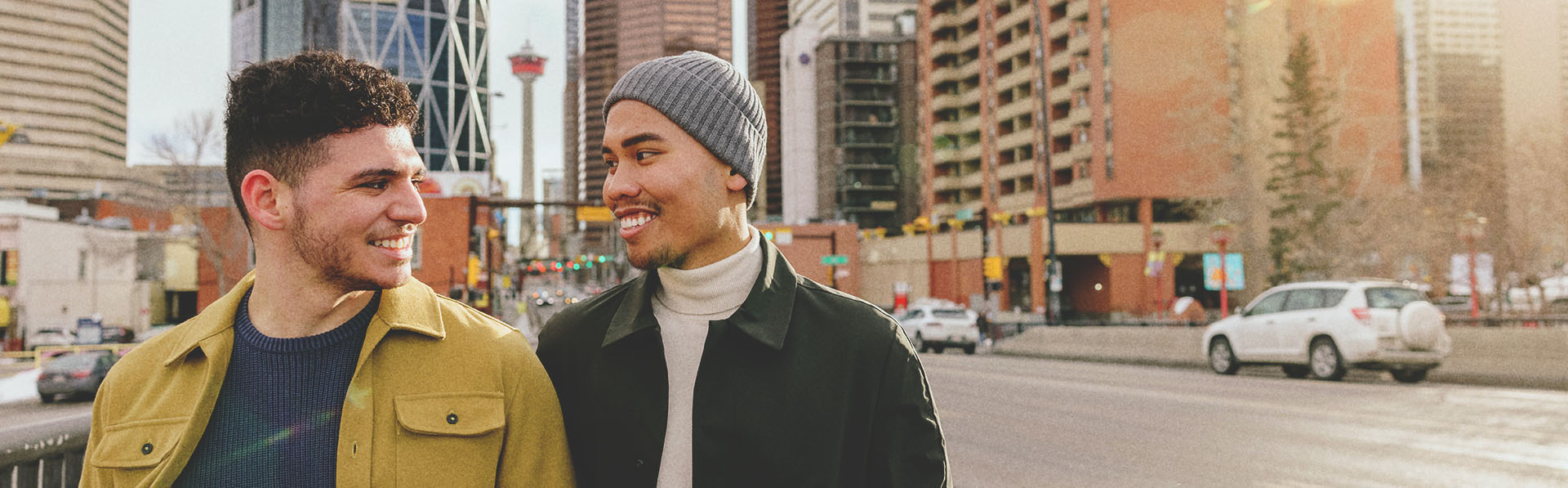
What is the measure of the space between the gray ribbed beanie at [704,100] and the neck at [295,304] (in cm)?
79

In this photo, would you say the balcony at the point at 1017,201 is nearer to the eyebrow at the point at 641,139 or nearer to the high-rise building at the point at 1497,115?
the high-rise building at the point at 1497,115

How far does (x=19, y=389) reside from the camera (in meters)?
24.8

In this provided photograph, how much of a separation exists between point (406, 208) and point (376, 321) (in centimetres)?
27

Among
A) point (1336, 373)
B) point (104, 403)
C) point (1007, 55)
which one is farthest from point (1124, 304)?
point (104, 403)

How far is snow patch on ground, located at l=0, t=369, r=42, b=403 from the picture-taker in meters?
23.7

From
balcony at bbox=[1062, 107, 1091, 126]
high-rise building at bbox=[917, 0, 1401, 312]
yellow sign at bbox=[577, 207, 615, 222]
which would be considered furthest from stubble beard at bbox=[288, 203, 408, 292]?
balcony at bbox=[1062, 107, 1091, 126]

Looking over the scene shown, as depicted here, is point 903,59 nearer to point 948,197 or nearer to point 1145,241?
point 948,197

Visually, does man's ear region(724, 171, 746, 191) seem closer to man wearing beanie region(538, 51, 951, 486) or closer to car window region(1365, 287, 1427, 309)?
man wearing beanie region(538, 51, 951, 486)

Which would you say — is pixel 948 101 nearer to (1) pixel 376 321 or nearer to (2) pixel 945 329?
(2) pixel 945 329

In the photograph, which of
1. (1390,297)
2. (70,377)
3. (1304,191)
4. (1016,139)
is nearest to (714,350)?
(1390,297)

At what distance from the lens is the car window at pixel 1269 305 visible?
57.8ft

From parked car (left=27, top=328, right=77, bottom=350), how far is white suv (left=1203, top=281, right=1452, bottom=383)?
44687mm

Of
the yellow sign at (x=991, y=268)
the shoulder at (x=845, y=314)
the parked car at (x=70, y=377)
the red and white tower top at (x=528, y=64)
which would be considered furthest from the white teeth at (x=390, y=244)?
the red and white tower top at (x=528, y=64)

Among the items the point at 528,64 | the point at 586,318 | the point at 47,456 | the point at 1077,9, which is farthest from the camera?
the point at 528,64
